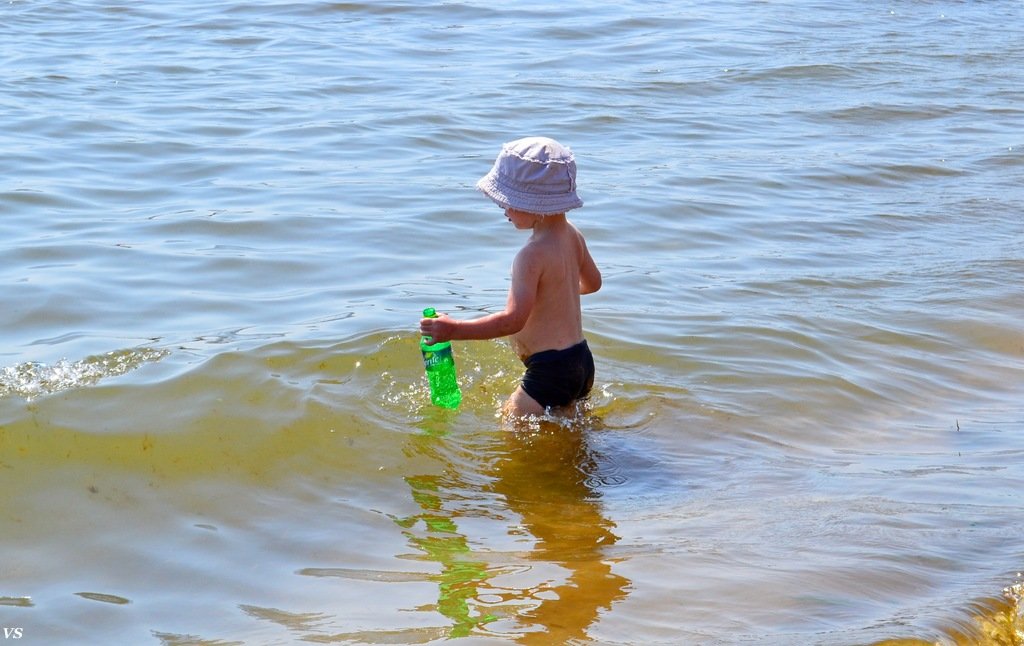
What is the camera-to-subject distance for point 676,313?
7.70 meters

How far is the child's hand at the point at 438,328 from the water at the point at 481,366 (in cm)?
59

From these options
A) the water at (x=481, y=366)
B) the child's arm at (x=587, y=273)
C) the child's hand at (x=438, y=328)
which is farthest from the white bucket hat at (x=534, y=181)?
the water at (x=481, y=366)

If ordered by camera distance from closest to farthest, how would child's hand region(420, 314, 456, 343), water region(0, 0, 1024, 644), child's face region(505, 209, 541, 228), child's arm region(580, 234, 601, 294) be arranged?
1. water region(0, 0, 1024, 644)
2. child's hand region(420, 314, 456, 343)
3. child's face region(505, 209, 541, 228)
4. child's arm region(580, 234, 601, 294)

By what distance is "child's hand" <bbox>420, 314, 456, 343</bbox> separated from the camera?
5.38 meters

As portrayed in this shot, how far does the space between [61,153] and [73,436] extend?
549 cm

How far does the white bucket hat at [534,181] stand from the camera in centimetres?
545

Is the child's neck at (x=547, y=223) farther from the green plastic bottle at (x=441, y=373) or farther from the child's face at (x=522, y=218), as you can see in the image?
the green plastic bottle at (x=441, y=373)

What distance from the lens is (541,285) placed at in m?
5.68

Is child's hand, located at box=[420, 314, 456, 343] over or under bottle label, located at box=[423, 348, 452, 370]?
over

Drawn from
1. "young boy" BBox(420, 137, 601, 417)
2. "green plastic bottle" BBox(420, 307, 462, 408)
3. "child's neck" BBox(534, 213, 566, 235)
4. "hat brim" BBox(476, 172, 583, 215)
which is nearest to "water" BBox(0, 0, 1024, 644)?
"green plastic bottle" BBox(420, 307, 462, 408)

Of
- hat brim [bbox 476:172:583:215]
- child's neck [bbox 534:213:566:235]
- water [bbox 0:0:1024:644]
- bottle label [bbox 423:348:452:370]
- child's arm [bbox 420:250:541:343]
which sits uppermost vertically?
hat brim [bbox 476:172:583:215]

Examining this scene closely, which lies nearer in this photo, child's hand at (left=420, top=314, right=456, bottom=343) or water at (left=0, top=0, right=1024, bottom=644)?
water at (left=0, top=0, right=1024, bottom=644)

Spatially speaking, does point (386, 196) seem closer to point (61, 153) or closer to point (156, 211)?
point (156, 211)

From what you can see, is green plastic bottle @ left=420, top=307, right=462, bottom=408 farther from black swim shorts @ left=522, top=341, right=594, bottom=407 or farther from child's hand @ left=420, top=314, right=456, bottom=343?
black swim shorts @ left=522, top=341, right=594, bottom=407
